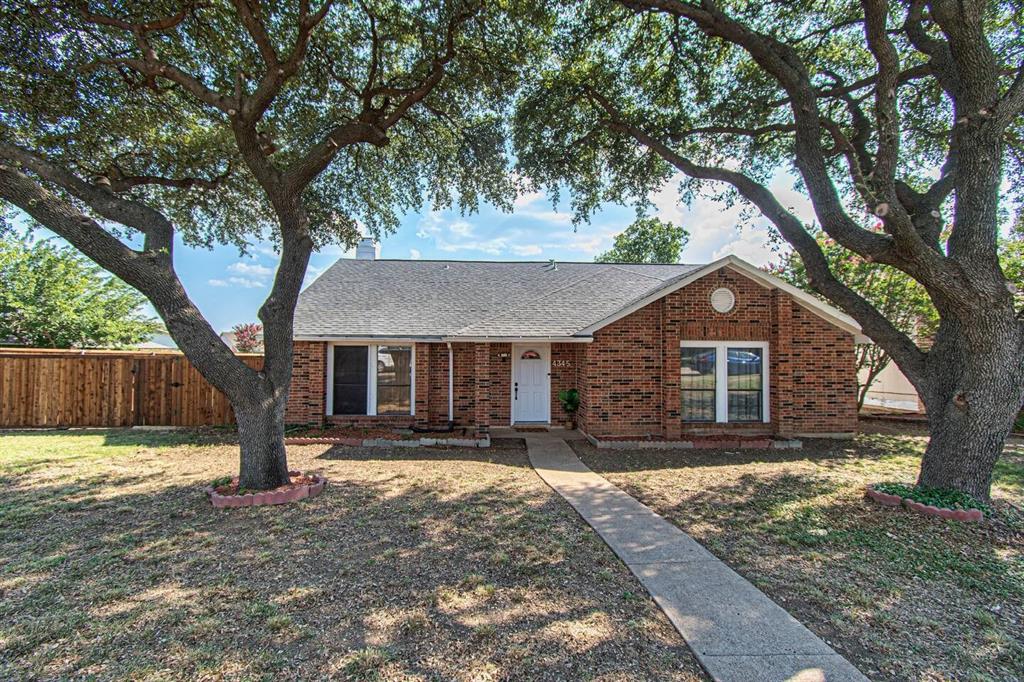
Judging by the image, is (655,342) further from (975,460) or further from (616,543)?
(616,543)

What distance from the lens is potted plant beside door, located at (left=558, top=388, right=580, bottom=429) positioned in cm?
1234

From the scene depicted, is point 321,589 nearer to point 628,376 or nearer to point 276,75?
point 276,75

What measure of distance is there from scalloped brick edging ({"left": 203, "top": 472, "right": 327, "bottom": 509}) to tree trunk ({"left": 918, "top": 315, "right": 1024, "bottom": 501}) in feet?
27.7

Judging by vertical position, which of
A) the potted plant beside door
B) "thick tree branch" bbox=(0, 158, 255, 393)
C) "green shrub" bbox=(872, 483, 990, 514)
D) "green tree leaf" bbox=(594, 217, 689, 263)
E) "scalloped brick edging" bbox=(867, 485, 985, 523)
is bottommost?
"scalloped brick edging" bbox=(867, 485, 985, 523)

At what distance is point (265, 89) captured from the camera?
6.43 meters

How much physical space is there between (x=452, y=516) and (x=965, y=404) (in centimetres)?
666

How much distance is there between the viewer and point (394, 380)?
12570 mm

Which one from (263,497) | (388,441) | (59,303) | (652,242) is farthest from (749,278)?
(652,242)

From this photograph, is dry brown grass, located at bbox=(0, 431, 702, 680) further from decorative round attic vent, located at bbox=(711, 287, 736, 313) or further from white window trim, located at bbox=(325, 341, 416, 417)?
decorative round attic vent, located at bbox=(711, 287, 736, 313)

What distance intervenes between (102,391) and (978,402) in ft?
58.3

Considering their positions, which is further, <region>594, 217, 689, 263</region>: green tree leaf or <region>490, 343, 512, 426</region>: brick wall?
<region>594, 217, 689, 263</region>: green tree leaf

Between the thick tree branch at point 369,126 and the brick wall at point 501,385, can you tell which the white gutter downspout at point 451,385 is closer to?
the brick wall at point 501,385

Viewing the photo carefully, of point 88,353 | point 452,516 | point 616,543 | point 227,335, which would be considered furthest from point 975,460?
point 227,335

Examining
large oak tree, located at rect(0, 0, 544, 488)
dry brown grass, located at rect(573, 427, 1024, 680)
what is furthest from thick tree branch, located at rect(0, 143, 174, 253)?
dry brown grass, located at rect(573, 427, 1024, 680)
